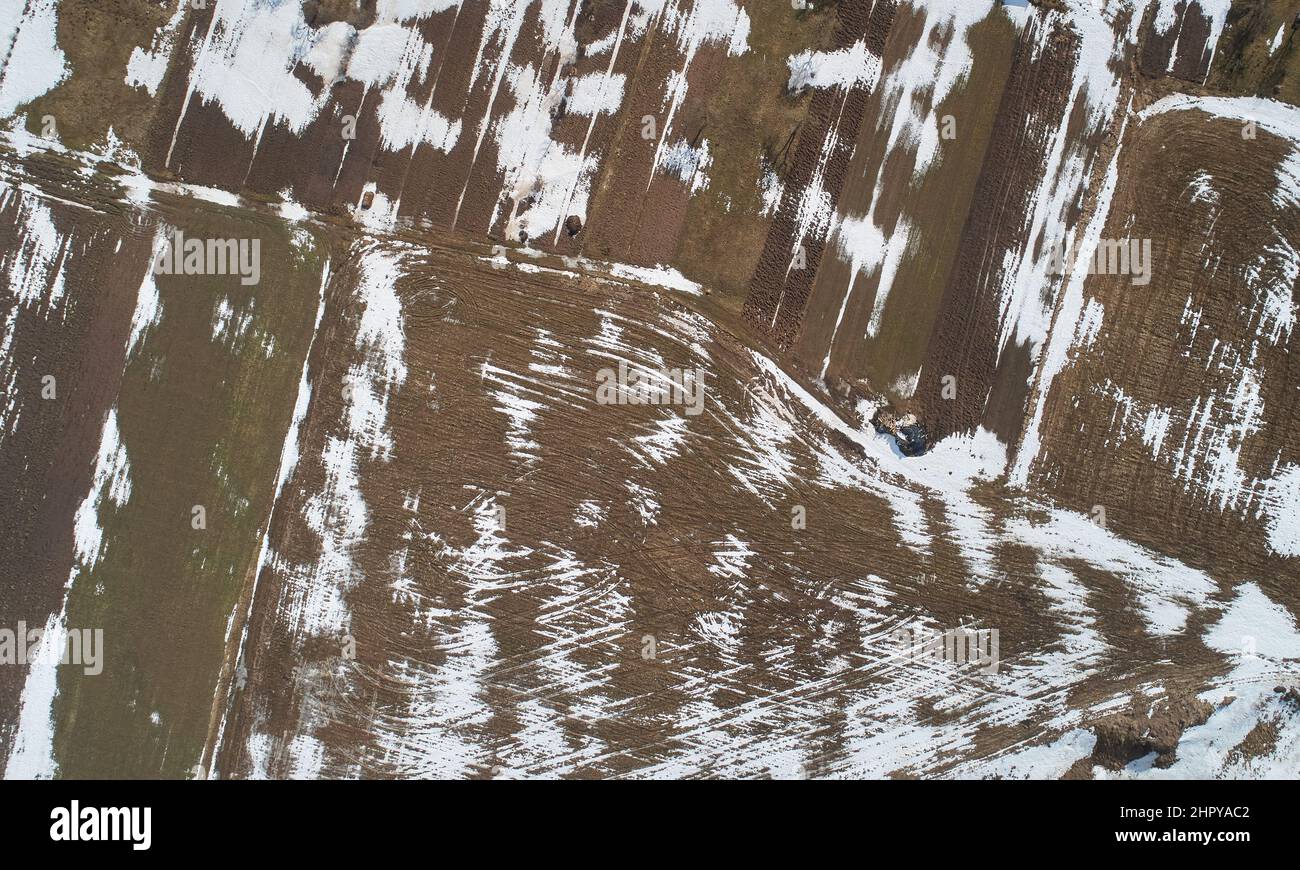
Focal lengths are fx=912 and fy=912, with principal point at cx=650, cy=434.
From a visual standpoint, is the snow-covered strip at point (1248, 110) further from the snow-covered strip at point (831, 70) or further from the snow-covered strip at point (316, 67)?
the snow-covered strip at point (316, 67)

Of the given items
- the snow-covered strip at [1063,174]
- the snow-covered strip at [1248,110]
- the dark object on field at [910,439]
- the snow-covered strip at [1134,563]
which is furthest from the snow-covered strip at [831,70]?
the snow-covered strip at [1134,563]

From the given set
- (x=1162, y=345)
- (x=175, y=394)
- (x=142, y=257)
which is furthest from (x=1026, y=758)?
(x=142, y=257)

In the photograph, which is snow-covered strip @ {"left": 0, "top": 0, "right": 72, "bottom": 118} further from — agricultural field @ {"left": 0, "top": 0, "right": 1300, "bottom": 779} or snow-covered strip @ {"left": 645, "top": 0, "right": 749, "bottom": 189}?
snow-covered strip @ {"left": 645, "top": 0, "right": 749, "bottom": 189}

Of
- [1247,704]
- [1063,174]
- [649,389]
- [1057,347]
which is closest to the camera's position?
[1247,704]

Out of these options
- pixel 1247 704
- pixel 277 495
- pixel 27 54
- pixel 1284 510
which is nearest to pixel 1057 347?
pixel 1284 510

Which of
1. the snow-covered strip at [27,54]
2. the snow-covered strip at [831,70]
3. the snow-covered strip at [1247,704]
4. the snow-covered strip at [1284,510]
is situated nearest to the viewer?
the snow-covered strip at [1247,704]

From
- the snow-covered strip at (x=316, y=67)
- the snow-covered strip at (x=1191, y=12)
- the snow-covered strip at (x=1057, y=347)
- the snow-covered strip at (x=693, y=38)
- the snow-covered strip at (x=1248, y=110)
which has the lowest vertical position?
the snow-covered strip at (x=1057, y=347)

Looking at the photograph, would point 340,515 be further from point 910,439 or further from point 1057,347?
point 1057,347

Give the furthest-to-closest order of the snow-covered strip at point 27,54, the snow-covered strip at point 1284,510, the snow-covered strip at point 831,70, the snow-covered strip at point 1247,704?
the snow-covered strip at point 831,70, the snow-covered strip at point 27,54, the snow-covered strip at point 1284,510, the snow-covered strip at point 1247,704
